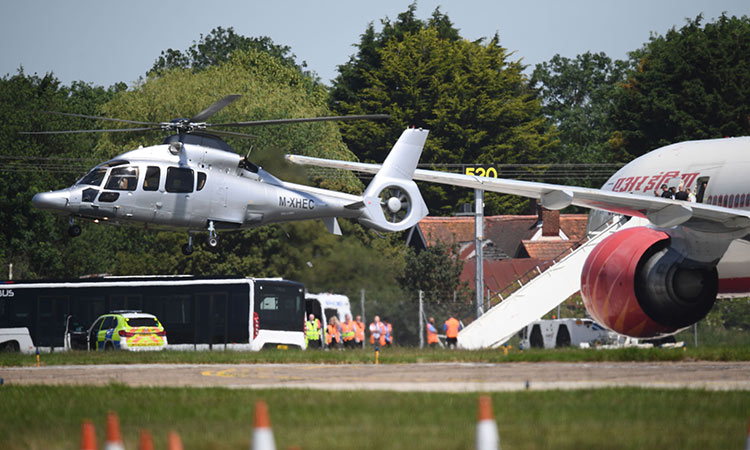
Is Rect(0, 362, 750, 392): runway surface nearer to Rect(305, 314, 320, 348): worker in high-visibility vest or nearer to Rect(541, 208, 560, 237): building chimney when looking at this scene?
Rect(305, 314, 320, 348): worker in high-visibility vest

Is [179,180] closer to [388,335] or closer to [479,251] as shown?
[388,335]

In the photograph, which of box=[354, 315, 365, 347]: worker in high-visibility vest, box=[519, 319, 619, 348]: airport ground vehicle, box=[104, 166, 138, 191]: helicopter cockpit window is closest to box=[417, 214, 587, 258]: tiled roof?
box=[519, 319, 619, 348]: airport ground vehicle

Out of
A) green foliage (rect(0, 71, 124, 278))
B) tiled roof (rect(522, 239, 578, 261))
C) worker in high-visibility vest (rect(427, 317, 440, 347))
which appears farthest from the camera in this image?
tiled roof (rect(522, 239, 578, 261))

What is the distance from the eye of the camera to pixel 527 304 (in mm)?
39531

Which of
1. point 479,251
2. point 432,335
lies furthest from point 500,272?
point 432,335

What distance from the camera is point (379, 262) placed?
48156mm

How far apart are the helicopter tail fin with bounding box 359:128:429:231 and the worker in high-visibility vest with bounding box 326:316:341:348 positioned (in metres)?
9.06

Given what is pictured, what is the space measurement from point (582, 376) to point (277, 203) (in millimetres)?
16726

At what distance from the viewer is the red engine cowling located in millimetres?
25641

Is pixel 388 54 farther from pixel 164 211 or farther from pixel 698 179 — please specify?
pixel 698 179

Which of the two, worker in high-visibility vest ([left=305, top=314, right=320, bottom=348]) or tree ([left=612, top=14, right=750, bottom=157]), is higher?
tree ([left=612, top=14, right=750, bottom=157])

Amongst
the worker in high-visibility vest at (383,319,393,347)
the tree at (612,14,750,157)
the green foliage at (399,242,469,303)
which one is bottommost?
the worker in high-visibility vest at (383,319,393,347)

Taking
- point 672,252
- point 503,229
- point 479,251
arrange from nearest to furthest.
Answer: point 672,252 → point 479,251 → point 503,229

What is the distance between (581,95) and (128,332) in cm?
8099
